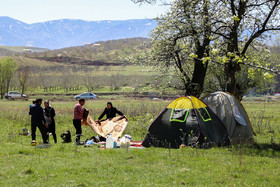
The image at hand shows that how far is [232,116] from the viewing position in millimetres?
14945

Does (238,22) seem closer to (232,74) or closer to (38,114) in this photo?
(232,74)

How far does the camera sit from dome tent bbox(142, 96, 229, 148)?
1373 centimetres

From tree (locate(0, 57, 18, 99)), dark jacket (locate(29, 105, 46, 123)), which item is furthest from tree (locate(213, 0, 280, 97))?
tree (locate(0, 57, 18, 99))

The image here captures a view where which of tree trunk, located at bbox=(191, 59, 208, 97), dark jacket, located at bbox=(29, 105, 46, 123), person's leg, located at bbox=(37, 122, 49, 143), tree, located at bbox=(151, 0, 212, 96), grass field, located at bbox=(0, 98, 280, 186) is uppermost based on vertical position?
tree, located at bbox=(151, 0, 212, 96)

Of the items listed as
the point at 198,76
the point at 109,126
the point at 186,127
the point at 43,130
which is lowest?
the point at 109,126

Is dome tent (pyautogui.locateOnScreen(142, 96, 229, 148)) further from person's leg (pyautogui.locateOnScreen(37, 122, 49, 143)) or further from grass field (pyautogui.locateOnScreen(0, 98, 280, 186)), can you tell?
person's leg (pyautogui.locateOnScreen(37, 122, 49, 143))

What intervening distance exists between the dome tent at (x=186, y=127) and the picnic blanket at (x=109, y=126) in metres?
1.96

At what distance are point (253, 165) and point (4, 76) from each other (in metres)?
83.1

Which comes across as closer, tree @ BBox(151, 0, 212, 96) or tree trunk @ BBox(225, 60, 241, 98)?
tree trunk @ BBox(225, 60, 241, 98)

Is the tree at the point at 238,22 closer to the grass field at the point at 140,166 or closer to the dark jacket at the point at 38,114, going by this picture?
the grass field at the point at 140,166

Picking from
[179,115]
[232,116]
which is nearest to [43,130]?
[179,115]

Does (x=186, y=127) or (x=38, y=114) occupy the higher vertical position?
(x=38, y=114)

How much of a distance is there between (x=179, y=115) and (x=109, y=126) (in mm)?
3943

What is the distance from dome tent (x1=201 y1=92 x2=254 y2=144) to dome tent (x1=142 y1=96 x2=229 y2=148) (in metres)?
0.55
